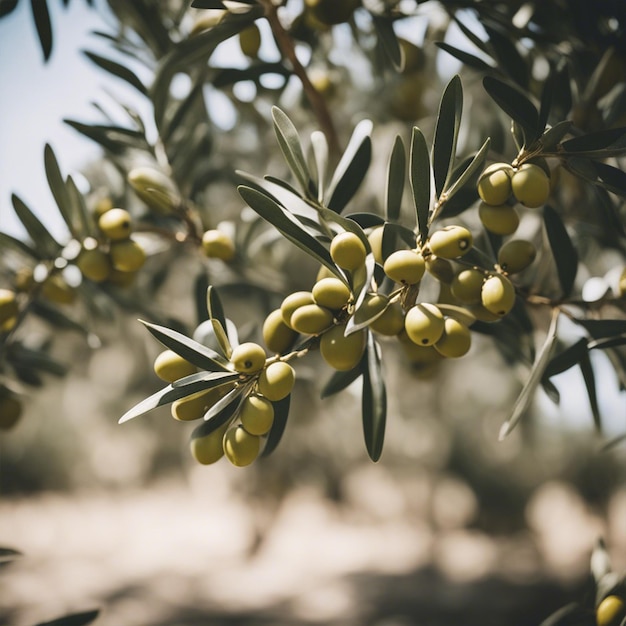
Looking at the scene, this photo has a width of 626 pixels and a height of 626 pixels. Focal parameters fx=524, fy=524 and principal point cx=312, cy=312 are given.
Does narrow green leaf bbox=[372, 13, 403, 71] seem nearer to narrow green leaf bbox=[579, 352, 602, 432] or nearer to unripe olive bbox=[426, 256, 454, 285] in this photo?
unripe olive bbox=[426, 256, 454, 285]

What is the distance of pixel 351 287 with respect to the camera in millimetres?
660

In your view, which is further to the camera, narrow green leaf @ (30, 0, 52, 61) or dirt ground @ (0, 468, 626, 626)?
dirt ground @ (0, 468, 626, 626)

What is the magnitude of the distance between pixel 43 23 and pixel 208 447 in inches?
31.3

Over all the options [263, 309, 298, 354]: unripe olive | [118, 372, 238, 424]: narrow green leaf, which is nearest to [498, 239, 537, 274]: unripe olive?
[263, 309, 298, 354]: unripe olive

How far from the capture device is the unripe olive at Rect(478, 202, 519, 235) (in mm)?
696

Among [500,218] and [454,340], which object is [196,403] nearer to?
[454,340]

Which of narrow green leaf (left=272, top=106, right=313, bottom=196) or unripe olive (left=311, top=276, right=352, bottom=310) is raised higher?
narrow green leaf (left=272, top=106, right=313, bottom=196)

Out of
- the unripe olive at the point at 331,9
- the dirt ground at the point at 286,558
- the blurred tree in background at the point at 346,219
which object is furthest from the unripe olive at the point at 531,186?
the dirt ground at the point at 286,558

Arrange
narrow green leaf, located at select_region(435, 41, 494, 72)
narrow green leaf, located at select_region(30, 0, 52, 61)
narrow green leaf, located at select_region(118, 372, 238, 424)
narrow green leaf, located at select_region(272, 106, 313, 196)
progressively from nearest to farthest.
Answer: narrow green leaf, located at select_region(118, 372, 238, 424) < narrow green leaf, located at select_region(272, 106, 313, 196) < narrow green leaf, located at select_region(435, 41, 494, 72) < narrow green leaf, located at select_region(30, 0, 52, 61)

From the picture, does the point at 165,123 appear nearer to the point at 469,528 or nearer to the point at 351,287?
the point at 351,287

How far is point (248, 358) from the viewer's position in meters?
0.62

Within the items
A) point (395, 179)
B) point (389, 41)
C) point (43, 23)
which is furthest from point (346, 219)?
point (43, 23)

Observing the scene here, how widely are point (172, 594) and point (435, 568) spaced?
8.59 ft

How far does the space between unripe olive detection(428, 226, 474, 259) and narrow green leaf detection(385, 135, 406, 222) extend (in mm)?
125
